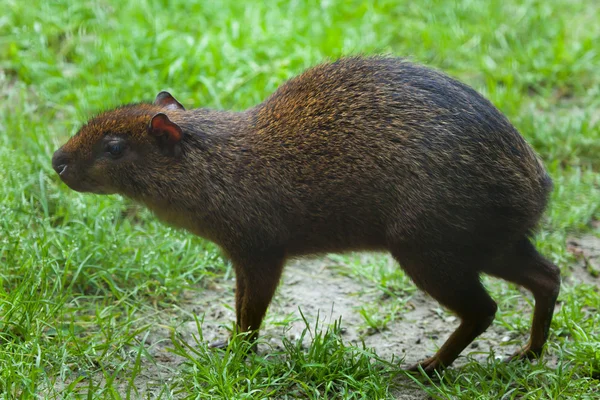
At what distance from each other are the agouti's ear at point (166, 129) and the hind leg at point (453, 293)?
1319mm

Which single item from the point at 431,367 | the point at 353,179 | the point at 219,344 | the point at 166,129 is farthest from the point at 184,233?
the point at 431,367

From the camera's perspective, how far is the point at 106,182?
4754 millimetres

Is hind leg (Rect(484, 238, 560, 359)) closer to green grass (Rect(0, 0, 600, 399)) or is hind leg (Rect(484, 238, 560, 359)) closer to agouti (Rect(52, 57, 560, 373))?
agouti (Rect(52, 57, 560, 373))

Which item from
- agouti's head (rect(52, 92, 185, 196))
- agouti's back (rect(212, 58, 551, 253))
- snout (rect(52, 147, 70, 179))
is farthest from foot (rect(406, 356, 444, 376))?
snout (rect(52, 147, 70, 179))

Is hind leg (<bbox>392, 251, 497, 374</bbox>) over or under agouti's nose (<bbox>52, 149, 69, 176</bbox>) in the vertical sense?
under

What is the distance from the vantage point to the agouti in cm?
436

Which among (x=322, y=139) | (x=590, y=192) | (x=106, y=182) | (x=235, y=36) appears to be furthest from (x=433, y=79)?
(x=235, y=36)

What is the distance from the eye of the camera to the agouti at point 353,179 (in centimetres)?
436

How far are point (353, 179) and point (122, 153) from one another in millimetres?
1274

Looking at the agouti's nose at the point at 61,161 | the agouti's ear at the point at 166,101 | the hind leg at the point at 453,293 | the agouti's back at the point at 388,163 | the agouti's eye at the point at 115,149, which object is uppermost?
the agouti's ear at the point at 166,101

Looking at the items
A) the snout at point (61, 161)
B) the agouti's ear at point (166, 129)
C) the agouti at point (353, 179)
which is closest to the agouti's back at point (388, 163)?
the agouti at point (353, 179)

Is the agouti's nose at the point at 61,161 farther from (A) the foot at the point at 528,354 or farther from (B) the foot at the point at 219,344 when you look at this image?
(A) the foot at the point at 528,354

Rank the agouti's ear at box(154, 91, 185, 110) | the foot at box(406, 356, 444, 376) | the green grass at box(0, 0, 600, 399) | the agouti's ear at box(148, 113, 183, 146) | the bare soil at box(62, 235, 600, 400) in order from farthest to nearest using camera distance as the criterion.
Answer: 1. the agouti's ear at box(154, 91, 185, 110)
2. the bare soil at box(62, 235, 600, 400)
3. the foot at box(406, 356, 444, 376)
4. the agouti's ear at box(148, 113, 183, 146)
5. the green grass at box(0, 0, 600, 399)

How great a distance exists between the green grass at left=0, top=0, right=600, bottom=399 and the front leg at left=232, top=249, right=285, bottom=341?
257mm
